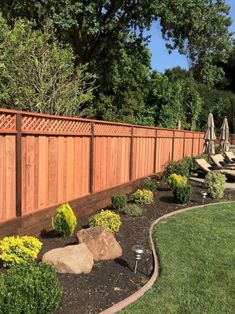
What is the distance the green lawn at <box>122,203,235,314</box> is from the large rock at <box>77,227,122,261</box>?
672 millimetres

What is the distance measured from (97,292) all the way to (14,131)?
2471mm

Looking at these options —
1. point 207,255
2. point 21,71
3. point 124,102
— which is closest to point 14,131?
point 207,255

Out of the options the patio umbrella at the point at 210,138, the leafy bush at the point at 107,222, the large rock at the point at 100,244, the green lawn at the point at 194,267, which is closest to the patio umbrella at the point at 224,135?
the patio umbrella at the point at 210,138

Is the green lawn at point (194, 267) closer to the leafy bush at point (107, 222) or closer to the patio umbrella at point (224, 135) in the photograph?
the leafy bush at point (107, 222)

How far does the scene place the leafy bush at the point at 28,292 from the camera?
12.1ft

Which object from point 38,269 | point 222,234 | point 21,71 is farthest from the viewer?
point 21,71

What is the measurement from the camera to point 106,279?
16.7 ft

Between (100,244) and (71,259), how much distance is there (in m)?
0.71

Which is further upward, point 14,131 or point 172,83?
point 172,83

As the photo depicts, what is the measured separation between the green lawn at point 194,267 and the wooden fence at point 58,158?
1828 millimetres

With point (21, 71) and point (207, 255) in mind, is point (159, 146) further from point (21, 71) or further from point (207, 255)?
point (207, 255)

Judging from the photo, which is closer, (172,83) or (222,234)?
(222,234)

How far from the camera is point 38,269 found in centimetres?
408

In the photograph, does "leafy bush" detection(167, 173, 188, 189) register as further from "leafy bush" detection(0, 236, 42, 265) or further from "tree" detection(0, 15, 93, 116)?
"leafy bush" detection(0, 236, 42, 265)
